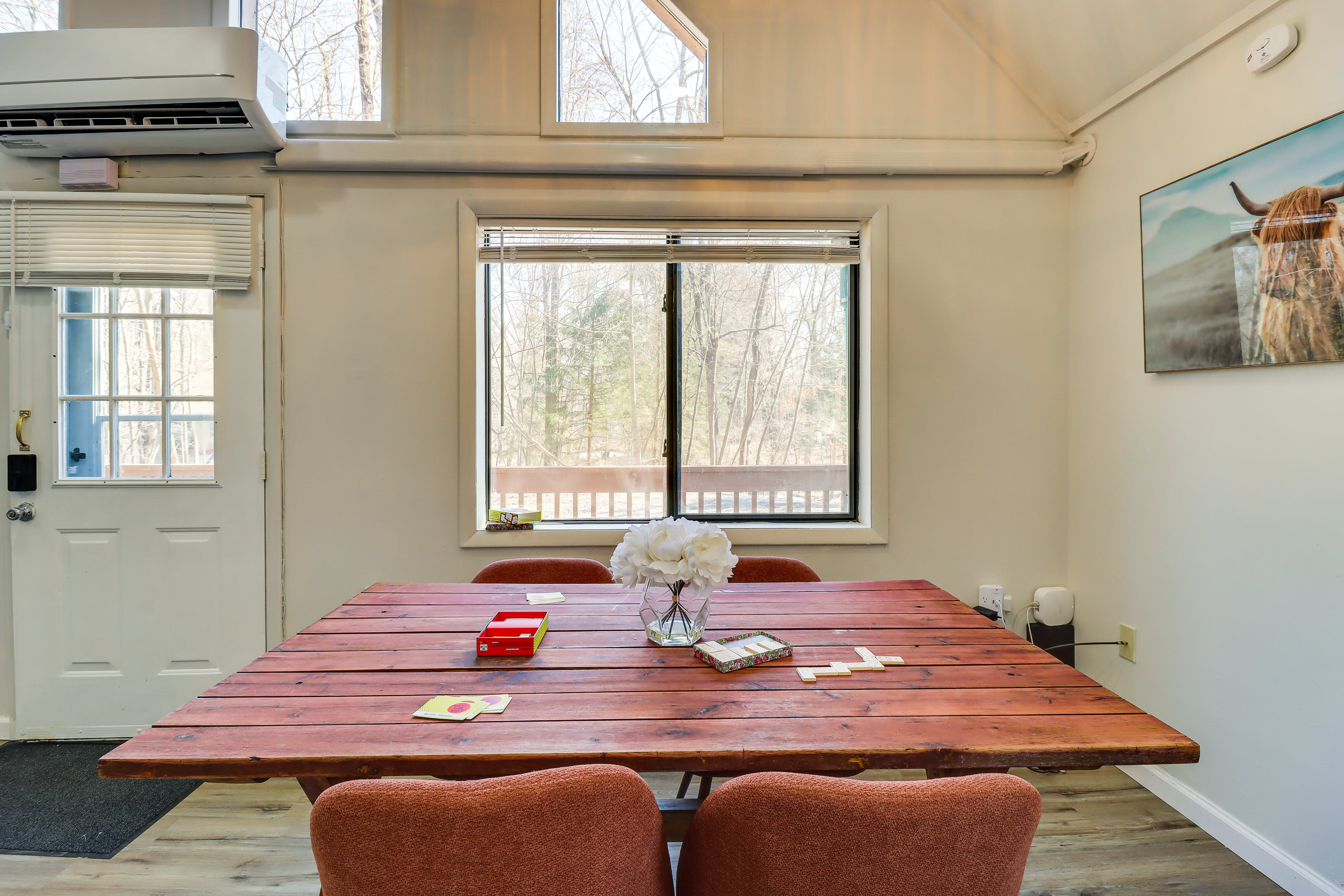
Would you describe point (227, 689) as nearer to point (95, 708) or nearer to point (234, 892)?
point (234, 892)

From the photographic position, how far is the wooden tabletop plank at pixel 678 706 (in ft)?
3.65

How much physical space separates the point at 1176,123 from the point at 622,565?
7.92 feet

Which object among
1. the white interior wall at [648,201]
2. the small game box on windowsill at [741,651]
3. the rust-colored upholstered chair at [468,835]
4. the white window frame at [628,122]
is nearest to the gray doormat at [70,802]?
the white interior wall at [648,201]

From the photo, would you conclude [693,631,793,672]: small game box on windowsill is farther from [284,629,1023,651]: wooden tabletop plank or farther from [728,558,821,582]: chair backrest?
[728,558,821,582]: chair backrest

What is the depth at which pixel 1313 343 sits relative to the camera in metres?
1.72

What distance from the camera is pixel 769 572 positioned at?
2162 millimetres

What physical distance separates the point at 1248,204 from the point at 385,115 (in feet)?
10.1

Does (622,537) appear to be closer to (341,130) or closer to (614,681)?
(614,681)

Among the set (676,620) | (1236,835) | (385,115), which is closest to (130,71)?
(385,115)

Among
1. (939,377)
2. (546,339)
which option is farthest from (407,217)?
(939,377)

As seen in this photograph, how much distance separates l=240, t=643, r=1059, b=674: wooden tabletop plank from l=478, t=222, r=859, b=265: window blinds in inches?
70.6

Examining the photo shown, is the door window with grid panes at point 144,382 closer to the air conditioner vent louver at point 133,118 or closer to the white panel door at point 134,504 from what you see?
the white panel door at point 134,504

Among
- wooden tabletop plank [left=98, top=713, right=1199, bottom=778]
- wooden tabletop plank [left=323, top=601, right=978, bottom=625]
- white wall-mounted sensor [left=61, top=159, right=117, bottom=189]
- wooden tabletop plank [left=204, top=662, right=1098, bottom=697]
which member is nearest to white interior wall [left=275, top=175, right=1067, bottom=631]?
A: white wall-mounted sensor [left=61, top=159, right=117, bottom=189]

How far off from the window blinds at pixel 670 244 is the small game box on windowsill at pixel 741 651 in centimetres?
178
